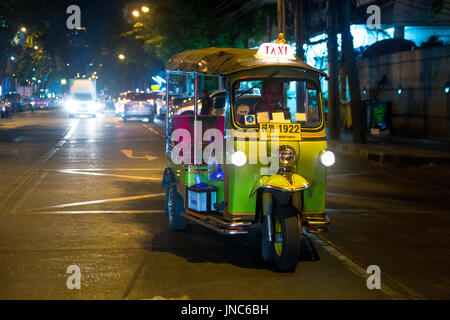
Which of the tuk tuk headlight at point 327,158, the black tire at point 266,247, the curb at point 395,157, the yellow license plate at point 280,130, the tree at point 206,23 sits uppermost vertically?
the tree at point 206,23

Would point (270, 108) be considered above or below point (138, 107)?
below

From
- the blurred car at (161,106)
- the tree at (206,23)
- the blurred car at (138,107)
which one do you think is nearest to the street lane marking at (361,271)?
the tree at (206,23)

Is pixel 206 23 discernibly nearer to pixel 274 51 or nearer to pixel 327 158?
pixel 274 51

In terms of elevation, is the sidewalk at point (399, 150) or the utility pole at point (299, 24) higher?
the utility pole at point (299, 24)

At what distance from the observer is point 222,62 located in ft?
27.0

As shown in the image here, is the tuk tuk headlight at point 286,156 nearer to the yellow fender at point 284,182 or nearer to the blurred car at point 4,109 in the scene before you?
the yellow fender at point 284,182

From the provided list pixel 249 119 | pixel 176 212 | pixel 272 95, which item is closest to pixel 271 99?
pixel 272 95

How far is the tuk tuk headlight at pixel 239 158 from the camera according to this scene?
7.46 m

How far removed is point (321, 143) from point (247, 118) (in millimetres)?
912

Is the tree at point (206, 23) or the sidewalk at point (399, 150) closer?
the sidewalk at point (399, 150)

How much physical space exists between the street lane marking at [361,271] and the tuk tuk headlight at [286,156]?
1.28 meters

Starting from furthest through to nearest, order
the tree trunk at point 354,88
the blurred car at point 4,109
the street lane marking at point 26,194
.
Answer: the blurred car at point 4,109 → the tree trunk at point 354,88 → the street lane marking at point 26,194

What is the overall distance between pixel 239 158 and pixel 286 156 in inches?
20.6
